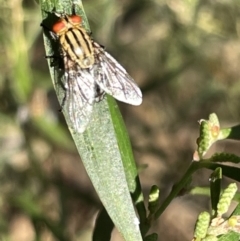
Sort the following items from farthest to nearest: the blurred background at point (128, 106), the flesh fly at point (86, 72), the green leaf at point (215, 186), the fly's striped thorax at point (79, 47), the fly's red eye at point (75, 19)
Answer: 1. the blurred background at point (128, 106)
2. the fly's striped thorax at point (79, 47)
3. the flesh fly at point (86, 72)
4. the fly's red eye at point (75, 19)
5. the green leaf at point (215, 186)

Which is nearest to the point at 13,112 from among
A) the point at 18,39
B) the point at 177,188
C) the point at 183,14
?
the point at 18,39

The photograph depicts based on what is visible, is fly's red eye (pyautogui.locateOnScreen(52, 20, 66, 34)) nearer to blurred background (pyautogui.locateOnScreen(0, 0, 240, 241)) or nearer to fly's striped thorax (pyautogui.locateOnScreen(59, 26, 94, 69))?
fly's striped thorax (pyautogui.locateOnScreen(59, 26, 94, 69))

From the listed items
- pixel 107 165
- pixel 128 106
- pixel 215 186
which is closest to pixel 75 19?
pixel 107 165

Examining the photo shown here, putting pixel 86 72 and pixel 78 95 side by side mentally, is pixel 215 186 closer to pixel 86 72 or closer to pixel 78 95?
pixel 78 95

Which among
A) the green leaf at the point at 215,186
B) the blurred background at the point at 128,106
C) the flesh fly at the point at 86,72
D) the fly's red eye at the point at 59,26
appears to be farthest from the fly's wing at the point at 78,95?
the blurred background at the point at 128,106

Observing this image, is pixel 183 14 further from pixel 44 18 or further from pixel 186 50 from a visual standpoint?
pixel 44 18

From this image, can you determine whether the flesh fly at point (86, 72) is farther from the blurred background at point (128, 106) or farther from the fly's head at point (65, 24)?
the blurred background at point (128, 106)
